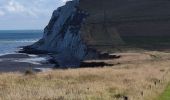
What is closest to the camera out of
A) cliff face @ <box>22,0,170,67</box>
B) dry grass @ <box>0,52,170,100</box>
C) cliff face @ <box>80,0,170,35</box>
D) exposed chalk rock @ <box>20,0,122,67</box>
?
dry grass @ <box>0,52,170,100</box>

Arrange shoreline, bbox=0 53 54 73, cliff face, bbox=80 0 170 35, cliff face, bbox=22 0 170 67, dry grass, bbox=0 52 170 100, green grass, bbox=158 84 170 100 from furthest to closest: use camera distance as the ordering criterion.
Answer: cliff face, bbox=80 0 170 35 < cliff face, bbox=22 0 170 67 < shoreline, bbox=0 53 54 73 < green grass, bbox=158 84 170 100 < dry grass, bbox=0 52 170 100

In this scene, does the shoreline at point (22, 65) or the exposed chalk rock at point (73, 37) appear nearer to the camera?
the shoreline at point (22, 65)

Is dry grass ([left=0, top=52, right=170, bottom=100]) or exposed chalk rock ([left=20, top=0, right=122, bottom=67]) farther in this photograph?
exposed chalk rock ([left=20, top=0, right=122, bottom=67])

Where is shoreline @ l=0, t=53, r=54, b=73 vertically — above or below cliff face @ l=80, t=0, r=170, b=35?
below

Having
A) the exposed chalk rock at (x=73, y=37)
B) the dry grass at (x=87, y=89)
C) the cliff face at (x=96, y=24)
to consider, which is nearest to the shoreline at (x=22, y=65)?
the exposed chalk rock at (x=73, y=37)

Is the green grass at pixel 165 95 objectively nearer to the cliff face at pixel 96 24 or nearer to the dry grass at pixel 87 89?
the dry grass at pixel 87 89

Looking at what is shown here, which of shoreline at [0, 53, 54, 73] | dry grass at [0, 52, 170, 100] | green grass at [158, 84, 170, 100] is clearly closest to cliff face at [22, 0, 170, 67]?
shoreline at [0, 53, 54, 73]

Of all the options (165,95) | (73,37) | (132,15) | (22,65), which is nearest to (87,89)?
(165,95)

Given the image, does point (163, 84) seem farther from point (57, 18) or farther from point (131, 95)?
point (57, 18)

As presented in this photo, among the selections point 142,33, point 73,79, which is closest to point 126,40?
→ point 142,33

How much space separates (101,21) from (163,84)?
3949 inches

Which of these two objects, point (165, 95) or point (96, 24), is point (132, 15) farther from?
point (165, 95)

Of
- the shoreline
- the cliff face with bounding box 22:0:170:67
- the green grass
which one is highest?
the green grass

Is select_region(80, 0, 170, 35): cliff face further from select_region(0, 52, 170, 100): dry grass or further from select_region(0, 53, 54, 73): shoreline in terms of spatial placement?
select_region(0, 52, 170, 100): dry grass
